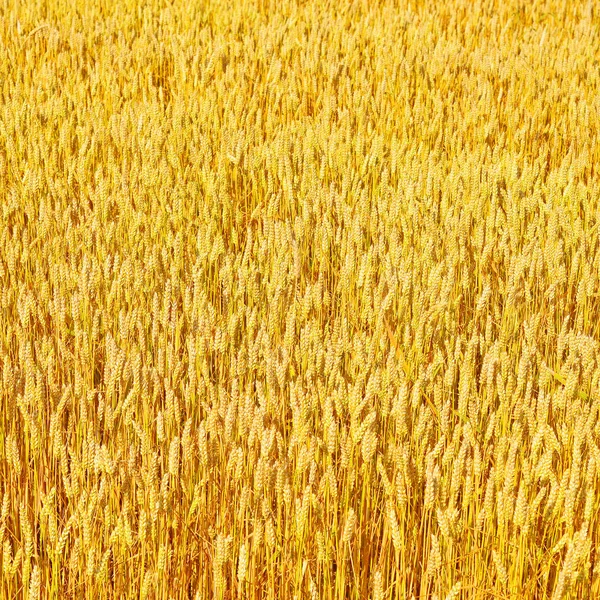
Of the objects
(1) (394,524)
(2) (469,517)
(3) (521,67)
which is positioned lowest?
(2) (469,517)

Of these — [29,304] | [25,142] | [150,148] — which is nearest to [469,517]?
[29,304]

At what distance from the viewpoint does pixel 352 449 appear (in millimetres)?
1427

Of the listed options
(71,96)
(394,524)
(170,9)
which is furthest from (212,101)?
(394,524)

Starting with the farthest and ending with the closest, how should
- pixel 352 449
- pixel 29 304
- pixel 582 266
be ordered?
pixel 582 266
pixel 29 304
pixel 352 449

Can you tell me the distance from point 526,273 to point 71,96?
1.90 metres

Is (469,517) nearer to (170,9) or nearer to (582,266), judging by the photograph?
(582,266)

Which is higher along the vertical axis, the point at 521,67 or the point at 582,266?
the point at 521,67

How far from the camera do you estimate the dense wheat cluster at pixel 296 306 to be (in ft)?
4.40

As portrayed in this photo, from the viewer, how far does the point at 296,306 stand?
202 centimetres

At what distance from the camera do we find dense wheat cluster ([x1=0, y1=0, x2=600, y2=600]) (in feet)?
4.40

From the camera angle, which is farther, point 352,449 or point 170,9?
point 170,9

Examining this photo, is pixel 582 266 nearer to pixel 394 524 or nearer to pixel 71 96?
pixel 394 524

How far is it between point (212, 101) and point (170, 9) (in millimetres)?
1615

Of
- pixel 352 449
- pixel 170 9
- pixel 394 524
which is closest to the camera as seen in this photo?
pixel 394 524
